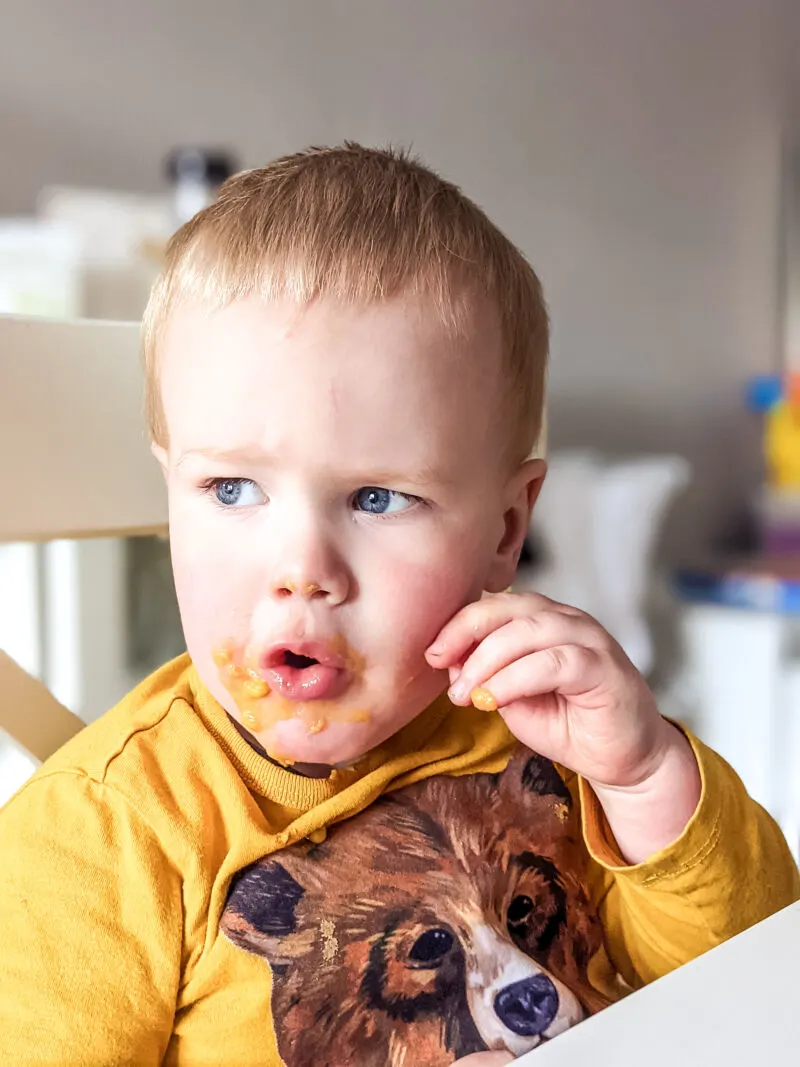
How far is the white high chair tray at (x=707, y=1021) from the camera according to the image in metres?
0.36

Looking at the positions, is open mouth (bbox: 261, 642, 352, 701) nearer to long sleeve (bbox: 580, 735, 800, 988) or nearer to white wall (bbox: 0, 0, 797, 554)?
long sleeve (bbox: 580, 735, 800, 988)

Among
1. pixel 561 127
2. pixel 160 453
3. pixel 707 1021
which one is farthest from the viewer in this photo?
pixel 561 127

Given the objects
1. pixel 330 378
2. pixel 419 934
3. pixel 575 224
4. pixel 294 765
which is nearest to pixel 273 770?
pixel 294 765

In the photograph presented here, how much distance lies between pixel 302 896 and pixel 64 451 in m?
0.28

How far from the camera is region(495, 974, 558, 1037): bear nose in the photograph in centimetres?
56

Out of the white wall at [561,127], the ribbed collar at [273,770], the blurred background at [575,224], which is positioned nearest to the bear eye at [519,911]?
the ribbed collar at [273,770]

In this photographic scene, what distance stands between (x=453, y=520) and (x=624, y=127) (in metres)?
2.22

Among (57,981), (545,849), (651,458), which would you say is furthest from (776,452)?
(57,981)

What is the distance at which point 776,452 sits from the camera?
2783mm

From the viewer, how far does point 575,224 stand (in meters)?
2.45

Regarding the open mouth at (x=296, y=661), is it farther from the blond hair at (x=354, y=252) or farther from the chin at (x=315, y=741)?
the blond hair at (x=354, y=252)

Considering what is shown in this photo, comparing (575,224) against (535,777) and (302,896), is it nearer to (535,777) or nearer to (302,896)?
(535,777)

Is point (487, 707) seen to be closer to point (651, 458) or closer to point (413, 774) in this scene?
point (413, 774)

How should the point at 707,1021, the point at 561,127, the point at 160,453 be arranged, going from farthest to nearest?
the point at 561,127 → the point at 160,453 → the point at 707,1021
